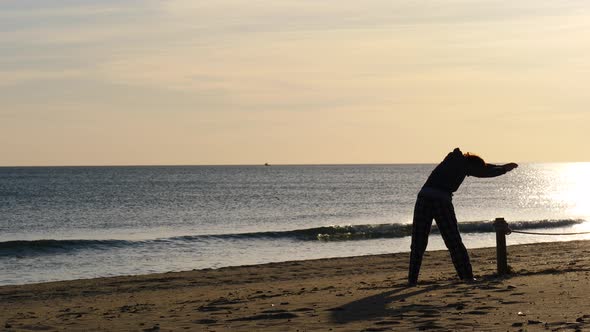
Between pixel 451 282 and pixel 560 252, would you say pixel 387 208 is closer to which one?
pixel 560 252

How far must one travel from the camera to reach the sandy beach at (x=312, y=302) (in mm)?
9703

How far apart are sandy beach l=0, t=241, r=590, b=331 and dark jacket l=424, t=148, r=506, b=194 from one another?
1.34 metres

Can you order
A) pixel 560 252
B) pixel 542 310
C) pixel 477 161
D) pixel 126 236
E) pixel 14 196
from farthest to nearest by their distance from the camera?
pixel 14 196 → pixel 126 236 → pixel 560 252 → pixel 477 161 → pixel 542 310

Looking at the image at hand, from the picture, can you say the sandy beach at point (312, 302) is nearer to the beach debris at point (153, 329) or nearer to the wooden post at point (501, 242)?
the beach debris at point (153, 329)

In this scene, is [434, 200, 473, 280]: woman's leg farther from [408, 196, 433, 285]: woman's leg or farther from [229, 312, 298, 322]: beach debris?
[229, 312, 298, 322]: beach debris

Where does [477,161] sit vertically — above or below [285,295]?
above

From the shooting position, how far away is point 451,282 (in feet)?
43.5

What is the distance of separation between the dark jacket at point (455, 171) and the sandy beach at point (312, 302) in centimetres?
134

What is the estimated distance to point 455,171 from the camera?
1257 centimetres

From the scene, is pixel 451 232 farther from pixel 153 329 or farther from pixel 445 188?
pixel 153 329

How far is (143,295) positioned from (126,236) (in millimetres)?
21489

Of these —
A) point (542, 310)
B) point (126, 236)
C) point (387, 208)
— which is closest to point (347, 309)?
point (542, 310)

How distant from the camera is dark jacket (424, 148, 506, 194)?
1254 centimetres

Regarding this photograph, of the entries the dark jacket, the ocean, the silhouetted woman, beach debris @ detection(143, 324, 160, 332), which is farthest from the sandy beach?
the ocean
